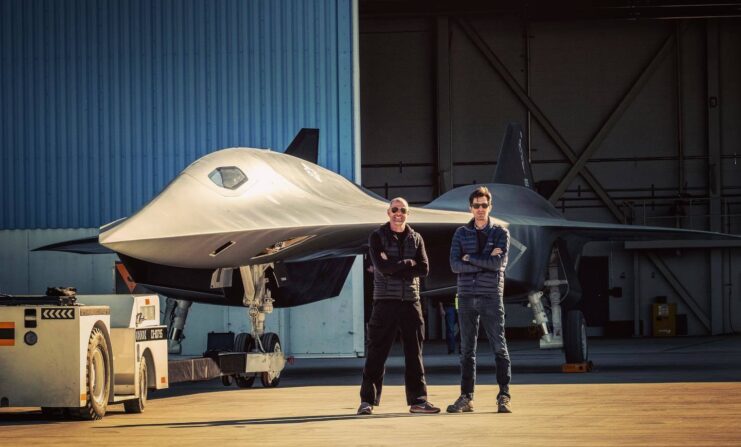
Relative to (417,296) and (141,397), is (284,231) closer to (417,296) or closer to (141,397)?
(141,397)

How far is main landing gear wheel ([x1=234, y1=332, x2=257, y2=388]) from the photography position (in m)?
13.8

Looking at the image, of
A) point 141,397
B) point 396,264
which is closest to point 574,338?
point 141,397

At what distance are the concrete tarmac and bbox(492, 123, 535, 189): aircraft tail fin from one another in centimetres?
636

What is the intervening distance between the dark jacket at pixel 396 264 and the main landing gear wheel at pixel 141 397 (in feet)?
8.47

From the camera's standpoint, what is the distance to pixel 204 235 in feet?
37.0

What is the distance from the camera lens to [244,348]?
13867mm

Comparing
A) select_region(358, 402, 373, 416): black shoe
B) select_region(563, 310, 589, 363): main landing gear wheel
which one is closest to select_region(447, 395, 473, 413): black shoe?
select_region(358, 402, 373, 416): black shoe

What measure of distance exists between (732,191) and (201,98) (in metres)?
19.8

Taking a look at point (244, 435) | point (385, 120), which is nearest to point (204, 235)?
point (244, 435)

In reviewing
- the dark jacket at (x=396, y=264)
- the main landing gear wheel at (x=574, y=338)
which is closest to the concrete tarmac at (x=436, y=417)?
the main landing gear wheel at (x=574, y=338)

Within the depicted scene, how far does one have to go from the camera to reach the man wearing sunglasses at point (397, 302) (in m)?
9.41

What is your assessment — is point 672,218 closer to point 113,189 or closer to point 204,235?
point 113,189

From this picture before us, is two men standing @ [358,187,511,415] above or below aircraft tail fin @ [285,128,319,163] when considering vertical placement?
below

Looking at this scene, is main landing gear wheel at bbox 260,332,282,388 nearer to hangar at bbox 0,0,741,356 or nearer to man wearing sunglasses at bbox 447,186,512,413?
man wearing sunglasses at bbox 447,186,512,413
